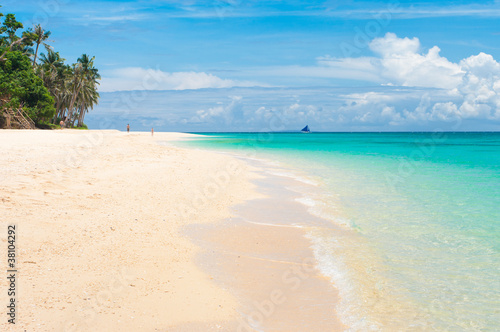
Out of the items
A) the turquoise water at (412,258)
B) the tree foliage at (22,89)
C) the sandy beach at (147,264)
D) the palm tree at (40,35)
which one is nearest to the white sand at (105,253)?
the sandy beach at (147,264)

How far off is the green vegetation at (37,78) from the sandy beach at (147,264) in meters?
37.6

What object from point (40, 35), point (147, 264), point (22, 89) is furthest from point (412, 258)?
point (40, 35)

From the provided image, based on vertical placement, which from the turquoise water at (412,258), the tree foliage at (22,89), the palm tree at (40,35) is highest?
the palm tree at (40,35)

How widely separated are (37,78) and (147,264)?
160ft

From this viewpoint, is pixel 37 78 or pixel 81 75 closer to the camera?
pixel 37 78

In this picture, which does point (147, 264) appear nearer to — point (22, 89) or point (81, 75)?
point (22, 89)

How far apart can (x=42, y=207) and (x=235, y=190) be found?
6.79 metres

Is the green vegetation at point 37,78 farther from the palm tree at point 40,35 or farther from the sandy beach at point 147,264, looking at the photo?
the sandy beach at point 147,264

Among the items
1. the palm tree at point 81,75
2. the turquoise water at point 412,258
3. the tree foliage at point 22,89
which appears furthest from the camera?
the palm tree at point 81,75

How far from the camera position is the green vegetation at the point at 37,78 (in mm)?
40938

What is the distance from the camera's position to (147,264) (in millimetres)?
5715

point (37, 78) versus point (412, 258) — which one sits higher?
point (37, 78)

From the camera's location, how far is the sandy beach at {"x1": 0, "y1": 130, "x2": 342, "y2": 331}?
14.1 ft

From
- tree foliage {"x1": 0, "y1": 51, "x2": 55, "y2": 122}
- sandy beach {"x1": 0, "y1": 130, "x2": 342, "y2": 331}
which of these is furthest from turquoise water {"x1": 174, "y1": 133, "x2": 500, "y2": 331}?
tree foliage {"x1": 0, "y1": 51, "x2": 55, "y2": 122}
